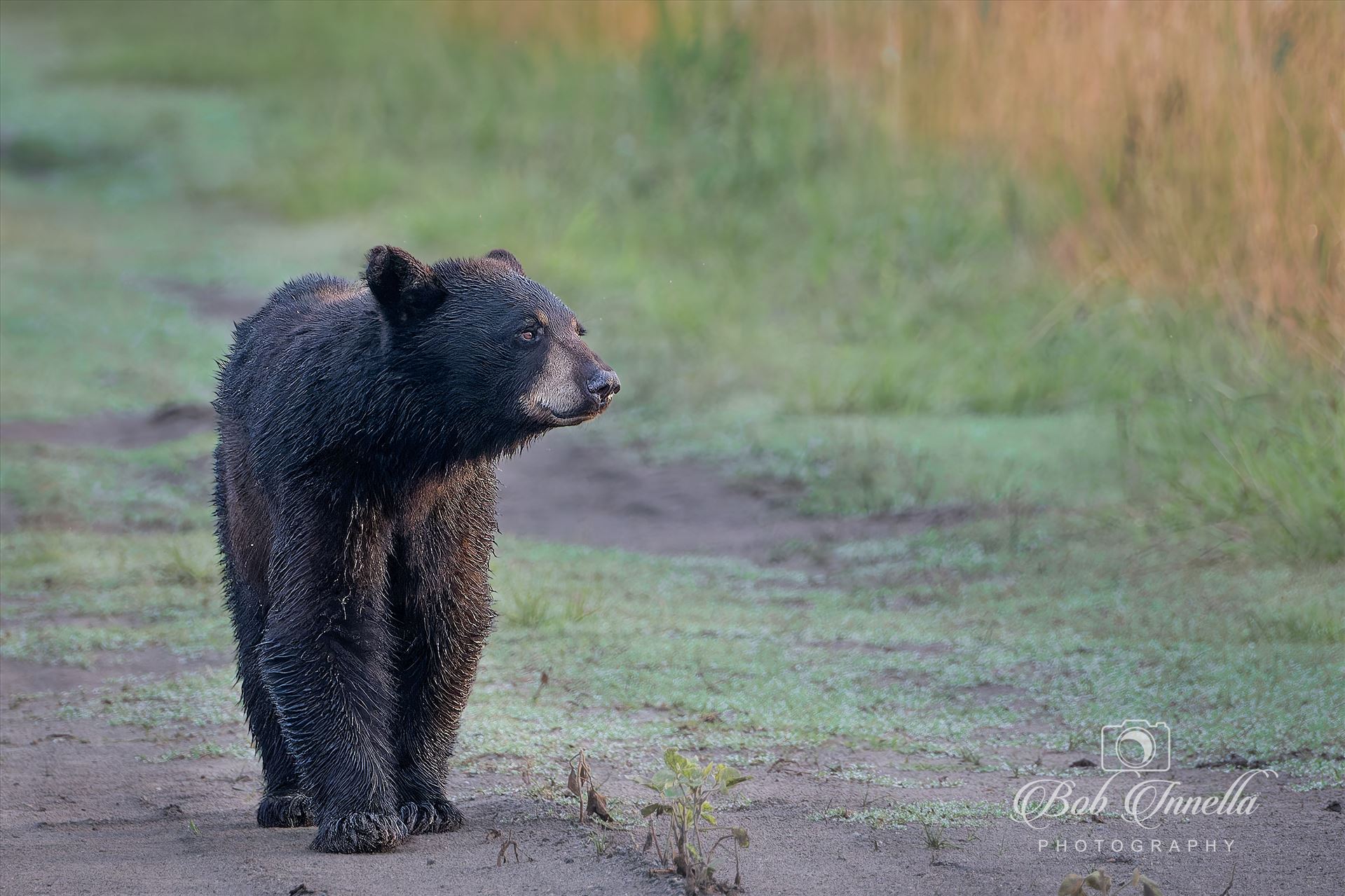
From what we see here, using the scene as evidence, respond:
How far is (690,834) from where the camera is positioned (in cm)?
402

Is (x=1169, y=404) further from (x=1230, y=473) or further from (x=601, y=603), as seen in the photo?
(x=601, y=603)

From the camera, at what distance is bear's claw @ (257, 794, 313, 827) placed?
4371mm

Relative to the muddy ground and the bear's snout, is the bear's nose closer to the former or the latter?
the bear's snout

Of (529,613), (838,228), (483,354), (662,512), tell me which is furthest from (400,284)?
(838,228)

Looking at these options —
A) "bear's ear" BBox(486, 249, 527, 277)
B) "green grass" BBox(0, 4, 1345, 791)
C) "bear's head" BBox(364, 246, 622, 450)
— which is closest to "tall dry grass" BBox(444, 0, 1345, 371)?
"green grass" BBox(0, 4, 1345, 791)

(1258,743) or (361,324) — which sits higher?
(361,324)

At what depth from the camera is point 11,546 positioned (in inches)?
281

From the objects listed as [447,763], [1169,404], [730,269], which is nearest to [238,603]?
[447,763]

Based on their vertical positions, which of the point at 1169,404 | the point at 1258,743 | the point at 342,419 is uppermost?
the point at 342,419

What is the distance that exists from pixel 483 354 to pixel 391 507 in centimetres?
44

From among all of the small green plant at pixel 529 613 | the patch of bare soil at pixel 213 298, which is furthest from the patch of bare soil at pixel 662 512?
the patch of bare soil at pixel 213 298

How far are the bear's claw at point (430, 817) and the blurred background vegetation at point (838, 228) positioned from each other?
12.1 ft

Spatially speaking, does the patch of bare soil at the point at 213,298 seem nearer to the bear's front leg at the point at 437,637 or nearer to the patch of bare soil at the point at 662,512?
A: the patch of bare soil at the point at 662,512

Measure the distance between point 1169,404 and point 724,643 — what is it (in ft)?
9.71
